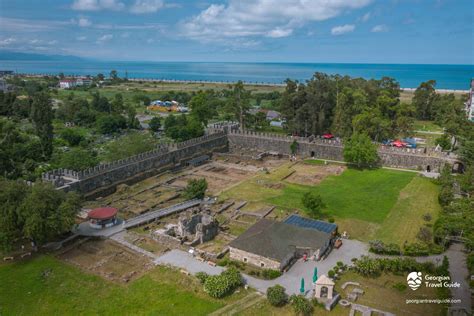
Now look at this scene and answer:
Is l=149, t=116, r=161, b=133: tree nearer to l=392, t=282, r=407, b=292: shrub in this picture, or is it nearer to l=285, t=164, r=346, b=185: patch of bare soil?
l=285, t=164, r=346, b=185: patch of bare soil

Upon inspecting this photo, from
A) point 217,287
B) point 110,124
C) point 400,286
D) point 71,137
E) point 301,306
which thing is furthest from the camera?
point 110,124

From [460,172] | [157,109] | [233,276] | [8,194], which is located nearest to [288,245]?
[233,276]

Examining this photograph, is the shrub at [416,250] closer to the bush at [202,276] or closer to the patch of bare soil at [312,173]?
the bush at [202,276]

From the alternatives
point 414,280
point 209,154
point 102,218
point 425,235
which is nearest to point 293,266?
point 414,280

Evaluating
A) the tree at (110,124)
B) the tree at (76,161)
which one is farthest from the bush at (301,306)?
the tree at (110,124)

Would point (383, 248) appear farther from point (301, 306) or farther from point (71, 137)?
point (71, 137)

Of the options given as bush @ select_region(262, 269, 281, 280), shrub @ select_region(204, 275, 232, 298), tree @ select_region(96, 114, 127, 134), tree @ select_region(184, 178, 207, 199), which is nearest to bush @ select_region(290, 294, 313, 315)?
bush @ select_region(262, 269, 281, 280)
